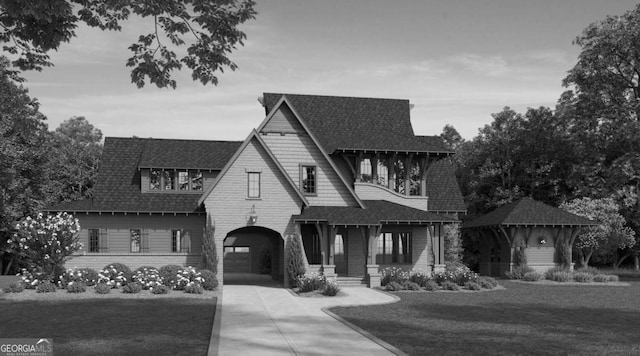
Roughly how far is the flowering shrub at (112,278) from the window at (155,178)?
6.28 metres

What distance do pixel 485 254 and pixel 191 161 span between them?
2165 centimetres

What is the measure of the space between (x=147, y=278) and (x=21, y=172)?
26.3 meters

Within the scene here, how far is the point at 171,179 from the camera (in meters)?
38.2

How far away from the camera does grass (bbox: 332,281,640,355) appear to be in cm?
1549

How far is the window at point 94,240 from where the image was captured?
35781 mm

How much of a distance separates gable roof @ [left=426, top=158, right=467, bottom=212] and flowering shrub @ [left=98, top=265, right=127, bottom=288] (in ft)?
58.8

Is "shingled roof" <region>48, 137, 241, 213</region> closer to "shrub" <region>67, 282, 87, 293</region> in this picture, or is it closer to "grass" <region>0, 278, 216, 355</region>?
"shrub" <region>67, 282, 87, 293</region>

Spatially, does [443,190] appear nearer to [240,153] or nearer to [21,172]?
[240,153]

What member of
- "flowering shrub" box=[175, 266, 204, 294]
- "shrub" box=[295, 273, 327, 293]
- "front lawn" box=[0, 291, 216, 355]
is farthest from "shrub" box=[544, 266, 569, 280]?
"front lawn" box=[0, 291, 216, 355]

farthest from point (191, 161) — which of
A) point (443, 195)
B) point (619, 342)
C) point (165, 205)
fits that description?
point (619, 342)

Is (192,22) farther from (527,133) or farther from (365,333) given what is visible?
(527,133)

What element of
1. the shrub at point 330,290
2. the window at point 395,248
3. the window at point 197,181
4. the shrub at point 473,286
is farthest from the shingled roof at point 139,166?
the shrub at point 473,286

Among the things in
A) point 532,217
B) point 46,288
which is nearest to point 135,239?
point 46,288

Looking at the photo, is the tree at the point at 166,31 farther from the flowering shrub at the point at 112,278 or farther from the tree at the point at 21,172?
the tree at the point at 21,172
